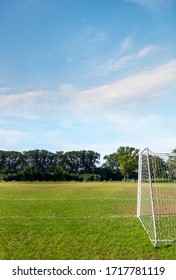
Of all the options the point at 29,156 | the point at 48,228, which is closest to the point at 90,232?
the point at 48,228

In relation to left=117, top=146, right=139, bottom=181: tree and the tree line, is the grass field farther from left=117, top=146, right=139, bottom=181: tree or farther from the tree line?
left=117, top=146, right=139, bottom=181: tree

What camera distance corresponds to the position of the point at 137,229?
313 inches

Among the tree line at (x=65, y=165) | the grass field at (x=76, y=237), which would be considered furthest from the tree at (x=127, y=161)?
the grass field at (x=76, y=237)

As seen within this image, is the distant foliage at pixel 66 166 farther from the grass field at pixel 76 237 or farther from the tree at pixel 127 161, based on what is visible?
the grass field at pixel 76 237

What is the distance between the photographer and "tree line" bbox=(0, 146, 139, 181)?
54125 millimetres

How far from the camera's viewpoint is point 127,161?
58.4m

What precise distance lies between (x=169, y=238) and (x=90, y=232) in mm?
2051

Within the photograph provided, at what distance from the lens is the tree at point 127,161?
58.1 meters

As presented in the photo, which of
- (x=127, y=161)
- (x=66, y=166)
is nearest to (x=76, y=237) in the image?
(x=127, y=161)

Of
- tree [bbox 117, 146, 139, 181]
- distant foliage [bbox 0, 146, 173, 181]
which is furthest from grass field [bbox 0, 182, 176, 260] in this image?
tree [bbox 117, 146, 139, 181]

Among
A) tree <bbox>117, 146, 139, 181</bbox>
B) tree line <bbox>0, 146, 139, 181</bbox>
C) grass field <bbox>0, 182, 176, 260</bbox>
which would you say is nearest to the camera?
grass field <bbox>0, 182, 176, 260</bbox>
